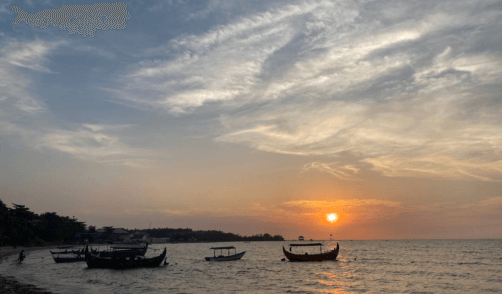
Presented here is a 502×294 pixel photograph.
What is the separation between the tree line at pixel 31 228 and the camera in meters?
87.8

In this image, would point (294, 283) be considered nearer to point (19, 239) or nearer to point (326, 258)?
point (326, 258)

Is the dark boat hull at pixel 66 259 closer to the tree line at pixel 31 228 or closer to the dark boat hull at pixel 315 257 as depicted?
the tree line at pixel 31 228

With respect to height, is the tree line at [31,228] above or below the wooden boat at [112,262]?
above

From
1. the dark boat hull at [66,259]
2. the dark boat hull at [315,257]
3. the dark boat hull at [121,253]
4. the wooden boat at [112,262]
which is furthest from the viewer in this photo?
the dark boat hull at [315,257]

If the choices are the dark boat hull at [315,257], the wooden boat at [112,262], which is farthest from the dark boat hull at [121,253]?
the dark boat hull at [315,257]

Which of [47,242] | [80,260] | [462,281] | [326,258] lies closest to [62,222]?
[47,242]

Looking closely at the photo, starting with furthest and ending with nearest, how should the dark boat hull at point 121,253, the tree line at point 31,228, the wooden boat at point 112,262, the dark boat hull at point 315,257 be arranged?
the tree line at point 31,228 < the dark boat hull at point 315,257 < the dark boat hull at point 121,253 < the wooden boat at point 112,262

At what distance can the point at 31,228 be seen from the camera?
107812mm

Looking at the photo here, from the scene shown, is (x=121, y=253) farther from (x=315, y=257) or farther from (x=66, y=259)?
(x=315, y=257)

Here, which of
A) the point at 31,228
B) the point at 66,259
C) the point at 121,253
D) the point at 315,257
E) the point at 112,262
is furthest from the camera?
the point at 31,228

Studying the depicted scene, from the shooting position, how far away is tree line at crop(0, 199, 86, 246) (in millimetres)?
87812

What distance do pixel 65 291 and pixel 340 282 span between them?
112 feet

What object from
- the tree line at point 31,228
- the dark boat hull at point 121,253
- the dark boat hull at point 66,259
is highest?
the tree line at point 31,228

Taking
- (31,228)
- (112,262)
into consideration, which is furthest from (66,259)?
(31,228)
